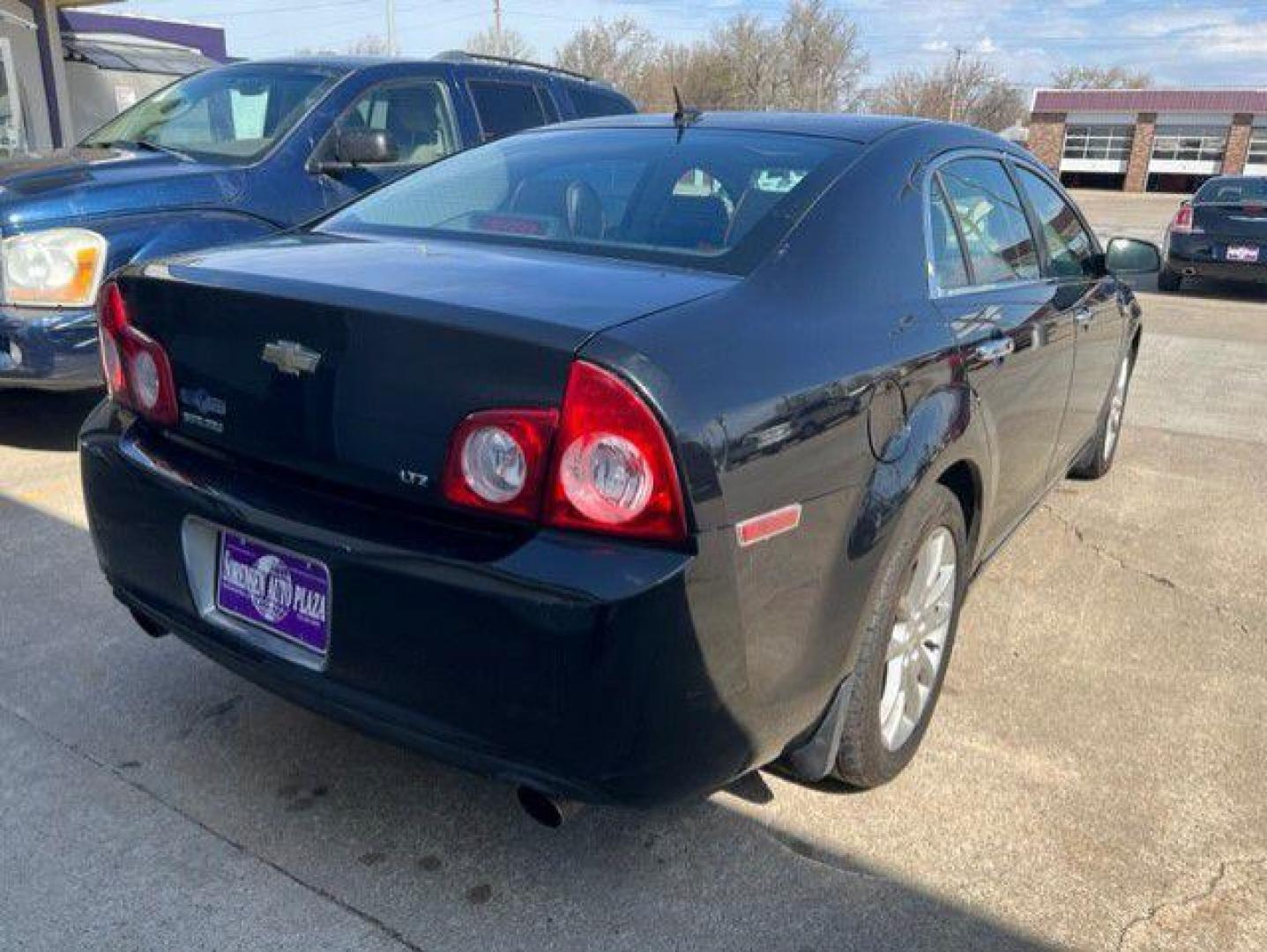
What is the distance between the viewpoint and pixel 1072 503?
4992 millimetres

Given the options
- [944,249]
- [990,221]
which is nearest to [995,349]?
[944,249]

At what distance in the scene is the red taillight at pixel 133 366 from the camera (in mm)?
2400

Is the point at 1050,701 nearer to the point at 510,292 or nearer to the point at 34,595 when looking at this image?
the point at 510,292

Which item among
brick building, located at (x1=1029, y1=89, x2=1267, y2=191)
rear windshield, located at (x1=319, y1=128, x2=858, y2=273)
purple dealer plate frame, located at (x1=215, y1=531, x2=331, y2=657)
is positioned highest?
rear windshield, located at (x1=319, y1=128, x2=858, y2=273)

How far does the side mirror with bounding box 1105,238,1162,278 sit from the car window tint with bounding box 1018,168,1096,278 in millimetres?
94

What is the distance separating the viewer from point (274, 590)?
2174 millimetres

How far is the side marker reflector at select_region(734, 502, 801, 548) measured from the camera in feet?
6.27

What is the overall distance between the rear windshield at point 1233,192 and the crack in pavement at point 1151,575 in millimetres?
9920

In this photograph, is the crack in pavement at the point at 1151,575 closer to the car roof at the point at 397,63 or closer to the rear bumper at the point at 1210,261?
the car roof at the point at 397,63

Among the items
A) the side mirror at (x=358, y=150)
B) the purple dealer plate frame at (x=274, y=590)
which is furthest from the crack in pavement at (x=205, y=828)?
the side mirror at (x=358, y=150)

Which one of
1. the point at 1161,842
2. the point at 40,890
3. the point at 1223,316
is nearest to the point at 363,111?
the point at 40,890

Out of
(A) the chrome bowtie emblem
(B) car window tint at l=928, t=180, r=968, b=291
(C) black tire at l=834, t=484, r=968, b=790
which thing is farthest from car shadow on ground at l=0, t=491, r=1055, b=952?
(B) car window tint at l=928, t=180, r=968, b=291

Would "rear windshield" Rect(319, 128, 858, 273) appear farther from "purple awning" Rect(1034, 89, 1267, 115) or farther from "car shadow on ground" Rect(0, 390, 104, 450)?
"purple awning" Rect(1034, 89, 1267, 115)

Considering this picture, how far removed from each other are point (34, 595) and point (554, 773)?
2.41 m
